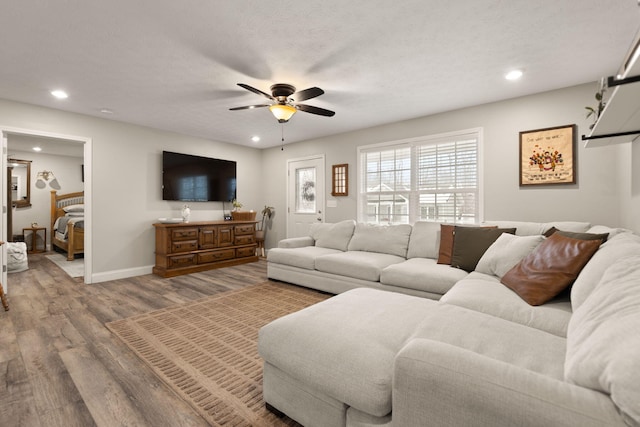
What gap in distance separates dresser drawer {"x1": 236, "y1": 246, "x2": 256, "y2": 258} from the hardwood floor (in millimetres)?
1628

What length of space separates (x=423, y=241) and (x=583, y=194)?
174cm

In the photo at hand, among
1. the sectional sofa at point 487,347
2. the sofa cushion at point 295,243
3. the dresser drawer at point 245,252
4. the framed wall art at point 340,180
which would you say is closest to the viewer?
the sectional sofa at point 487,347

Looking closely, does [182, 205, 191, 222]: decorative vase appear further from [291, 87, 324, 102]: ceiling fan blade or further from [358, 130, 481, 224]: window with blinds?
[291, 87, 324, 102]: ceiling fan blade

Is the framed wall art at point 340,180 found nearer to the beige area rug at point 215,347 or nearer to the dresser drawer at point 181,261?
the beige area rug at point 215,347

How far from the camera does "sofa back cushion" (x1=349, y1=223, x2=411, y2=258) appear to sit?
3779mm

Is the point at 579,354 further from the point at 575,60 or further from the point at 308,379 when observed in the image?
the point at 575,60

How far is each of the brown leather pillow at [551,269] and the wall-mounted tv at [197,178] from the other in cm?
499

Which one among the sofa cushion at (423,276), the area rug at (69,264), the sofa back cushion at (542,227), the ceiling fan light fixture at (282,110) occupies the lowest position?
the area rug at (69,264)

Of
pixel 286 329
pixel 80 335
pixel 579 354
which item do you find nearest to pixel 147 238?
pixel 80 335

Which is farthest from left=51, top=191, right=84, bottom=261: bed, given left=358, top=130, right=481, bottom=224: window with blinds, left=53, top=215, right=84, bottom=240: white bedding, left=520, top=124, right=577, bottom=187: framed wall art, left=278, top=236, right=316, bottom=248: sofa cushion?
left=520, top=124, right=577, bottom=187: framed wall art

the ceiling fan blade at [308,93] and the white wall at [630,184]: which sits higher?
the ceiling fan blade at [308,93]

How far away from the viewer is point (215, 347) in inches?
89.5

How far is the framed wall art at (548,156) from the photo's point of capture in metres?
3.24

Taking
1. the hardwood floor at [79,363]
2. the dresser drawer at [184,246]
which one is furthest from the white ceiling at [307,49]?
the hardwood floor at [79,363]
